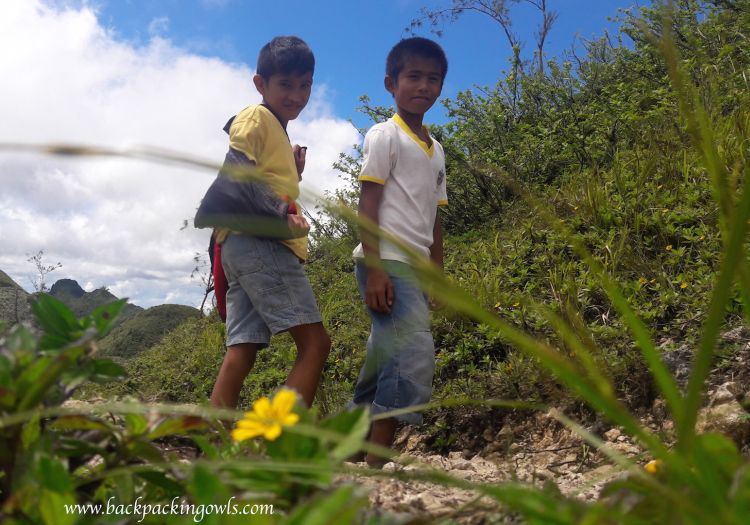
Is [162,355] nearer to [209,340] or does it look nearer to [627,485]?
[209,340]

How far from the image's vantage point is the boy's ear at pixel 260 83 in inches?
119

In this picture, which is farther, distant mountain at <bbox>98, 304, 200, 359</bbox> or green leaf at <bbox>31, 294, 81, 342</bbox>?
distant mountain at <bbox>98, 304, 200, 359</bbox>

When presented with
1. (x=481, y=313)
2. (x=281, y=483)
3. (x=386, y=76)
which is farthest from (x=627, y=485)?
(x=386, y=76)

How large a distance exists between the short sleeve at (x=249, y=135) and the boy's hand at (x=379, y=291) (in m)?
0.72

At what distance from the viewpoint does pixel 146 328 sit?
939cm

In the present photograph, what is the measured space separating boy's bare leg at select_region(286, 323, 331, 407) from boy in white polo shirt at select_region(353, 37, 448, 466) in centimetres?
21

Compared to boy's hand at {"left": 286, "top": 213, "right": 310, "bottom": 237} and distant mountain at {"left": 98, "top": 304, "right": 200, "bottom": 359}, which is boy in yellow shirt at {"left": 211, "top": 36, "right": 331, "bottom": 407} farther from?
distant mountain at {"left": 98, "top": 304, "right": 200, "bottom": 359}

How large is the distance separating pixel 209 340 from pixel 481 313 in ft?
18.6

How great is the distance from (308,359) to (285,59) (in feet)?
4.55

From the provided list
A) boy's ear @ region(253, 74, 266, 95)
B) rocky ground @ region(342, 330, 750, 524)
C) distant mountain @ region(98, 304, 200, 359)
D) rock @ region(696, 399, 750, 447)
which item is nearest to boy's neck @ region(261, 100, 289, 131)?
boy's ear @ region(253, 74, 266, 95)

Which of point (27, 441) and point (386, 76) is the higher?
point (386, 76)

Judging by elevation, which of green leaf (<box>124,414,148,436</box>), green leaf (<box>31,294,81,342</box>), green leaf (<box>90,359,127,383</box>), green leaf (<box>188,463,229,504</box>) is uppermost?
green leaf (<box>31,294,81,342</box>)

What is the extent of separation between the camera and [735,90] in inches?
202

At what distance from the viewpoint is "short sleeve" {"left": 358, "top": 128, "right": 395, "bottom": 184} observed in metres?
2.65
